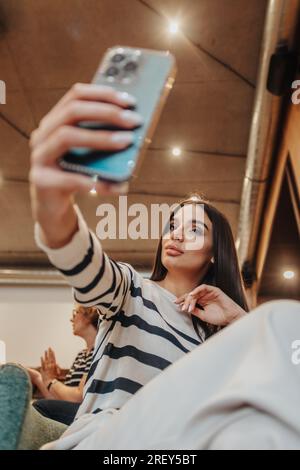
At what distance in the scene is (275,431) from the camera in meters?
0.52

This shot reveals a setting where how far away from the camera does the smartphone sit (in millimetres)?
546

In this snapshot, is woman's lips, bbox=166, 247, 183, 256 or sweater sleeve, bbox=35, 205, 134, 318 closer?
sweater sleeve, bbox=35, 205, 134, 318

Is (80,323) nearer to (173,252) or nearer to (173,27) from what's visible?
(173,252)

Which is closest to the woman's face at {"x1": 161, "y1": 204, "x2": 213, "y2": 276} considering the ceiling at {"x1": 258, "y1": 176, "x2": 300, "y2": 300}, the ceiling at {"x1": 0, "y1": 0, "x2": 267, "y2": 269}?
the ceiling at {"x1": 0, "y1": 0, "x2": 267, "y2": 269}

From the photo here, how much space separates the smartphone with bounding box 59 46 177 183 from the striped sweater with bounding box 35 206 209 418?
0.23m

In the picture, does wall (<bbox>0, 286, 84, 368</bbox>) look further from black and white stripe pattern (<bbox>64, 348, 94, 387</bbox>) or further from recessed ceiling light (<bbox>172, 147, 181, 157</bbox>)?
black and white stripe pattern (<bbox>64, 348, 94, 387</bbox>)

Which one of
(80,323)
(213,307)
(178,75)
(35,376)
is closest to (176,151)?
(178,75)

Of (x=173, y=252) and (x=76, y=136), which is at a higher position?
(x=76, y=136)

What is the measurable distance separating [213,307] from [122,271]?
0.26m

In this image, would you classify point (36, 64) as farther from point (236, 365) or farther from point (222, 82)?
point (236, 365)

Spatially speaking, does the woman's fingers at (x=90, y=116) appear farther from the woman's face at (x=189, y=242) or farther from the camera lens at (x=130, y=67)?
the woman's face at (x=189, y=242)

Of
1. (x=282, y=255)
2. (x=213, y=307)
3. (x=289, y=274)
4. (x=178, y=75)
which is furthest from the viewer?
(x=289, y=274)

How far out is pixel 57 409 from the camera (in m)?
1.89
